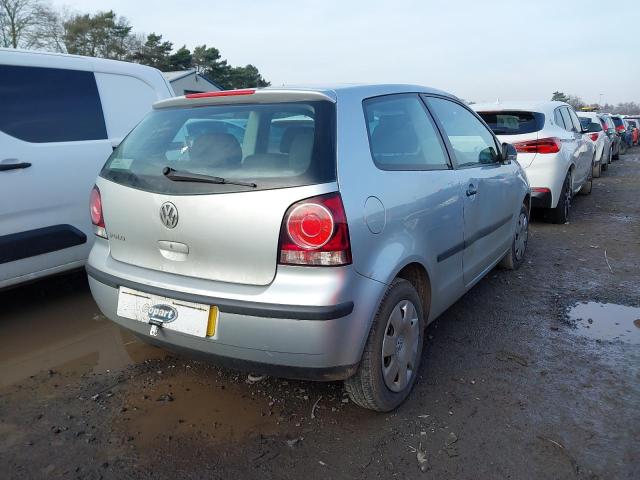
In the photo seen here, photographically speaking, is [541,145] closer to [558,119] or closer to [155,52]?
[558,119]

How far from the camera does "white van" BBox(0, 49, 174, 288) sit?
3512 mm

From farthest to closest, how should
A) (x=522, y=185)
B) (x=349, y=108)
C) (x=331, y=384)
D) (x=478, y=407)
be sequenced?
(x=522, y=185), (x=331, y=384), (x=478, y=407), (x=349, y=108)

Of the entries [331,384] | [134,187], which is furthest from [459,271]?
[134,187]

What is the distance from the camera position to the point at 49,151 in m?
3.73

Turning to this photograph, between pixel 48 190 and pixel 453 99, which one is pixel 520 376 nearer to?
pixel 453 99

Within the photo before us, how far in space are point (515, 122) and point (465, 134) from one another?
349 cm

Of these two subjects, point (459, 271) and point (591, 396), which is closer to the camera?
point (591, 396)

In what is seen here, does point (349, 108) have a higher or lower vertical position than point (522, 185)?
higher

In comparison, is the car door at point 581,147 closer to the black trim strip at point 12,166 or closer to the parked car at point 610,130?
the black trim strip at point 12,166

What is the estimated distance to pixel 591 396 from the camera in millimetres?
2799

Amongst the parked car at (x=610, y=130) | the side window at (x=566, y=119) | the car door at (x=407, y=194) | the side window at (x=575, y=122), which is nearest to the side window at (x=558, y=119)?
the side window at (x=566, y=119)

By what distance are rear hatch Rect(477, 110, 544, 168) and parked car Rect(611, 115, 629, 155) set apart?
15.7 metres

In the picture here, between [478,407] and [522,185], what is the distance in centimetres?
263

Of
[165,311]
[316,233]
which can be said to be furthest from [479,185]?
[165,311]
